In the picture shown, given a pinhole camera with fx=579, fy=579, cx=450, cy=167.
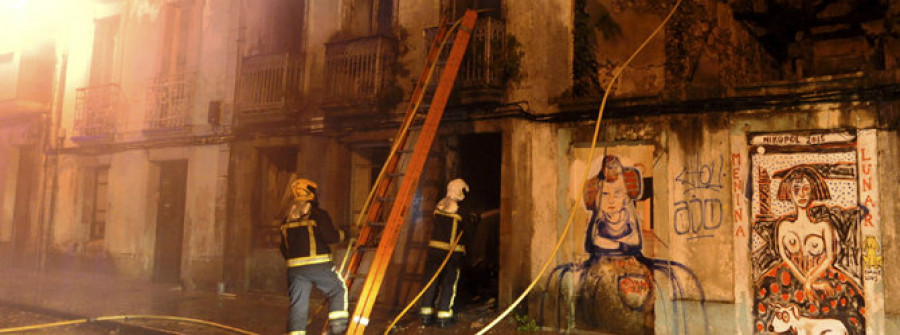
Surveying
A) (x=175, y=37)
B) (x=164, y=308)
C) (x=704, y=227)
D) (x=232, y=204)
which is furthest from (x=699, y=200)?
(x=175, y=37)

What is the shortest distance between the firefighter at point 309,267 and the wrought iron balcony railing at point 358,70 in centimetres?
373

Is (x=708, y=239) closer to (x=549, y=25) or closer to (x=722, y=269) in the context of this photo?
(x=722, y=269)

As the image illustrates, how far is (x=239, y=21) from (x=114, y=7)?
4.59m

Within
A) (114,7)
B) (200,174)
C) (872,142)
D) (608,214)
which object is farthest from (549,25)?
(114,7)

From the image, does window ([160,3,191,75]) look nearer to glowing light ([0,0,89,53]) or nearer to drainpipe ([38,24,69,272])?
glowing light ([0,0,89,53])

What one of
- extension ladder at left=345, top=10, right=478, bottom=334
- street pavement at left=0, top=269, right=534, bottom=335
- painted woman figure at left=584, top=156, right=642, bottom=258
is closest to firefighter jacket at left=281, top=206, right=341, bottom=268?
extension ladder at left=345, top=10, right=478, bottom=334

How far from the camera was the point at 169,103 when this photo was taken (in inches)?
Result: 492

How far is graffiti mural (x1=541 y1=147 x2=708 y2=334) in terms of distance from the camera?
7422 mm

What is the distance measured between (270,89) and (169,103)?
124 inches

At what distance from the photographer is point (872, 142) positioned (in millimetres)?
6277

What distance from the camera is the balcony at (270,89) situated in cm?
1066

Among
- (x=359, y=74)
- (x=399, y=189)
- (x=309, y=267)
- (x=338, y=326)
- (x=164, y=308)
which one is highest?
(x=359, y=74)

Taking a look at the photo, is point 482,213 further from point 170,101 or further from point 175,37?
point 175,37

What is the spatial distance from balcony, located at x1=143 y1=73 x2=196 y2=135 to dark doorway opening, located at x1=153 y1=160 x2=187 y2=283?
818mm
